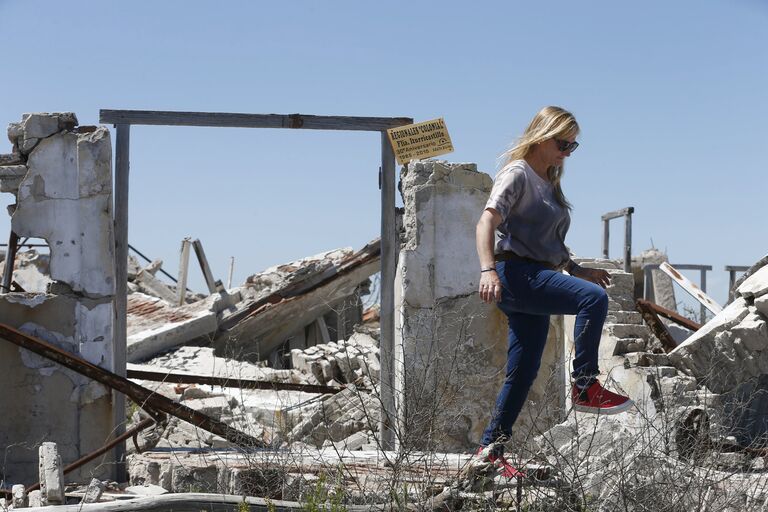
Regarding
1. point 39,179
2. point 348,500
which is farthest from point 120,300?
point 348,500

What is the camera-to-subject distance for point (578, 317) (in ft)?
13.3

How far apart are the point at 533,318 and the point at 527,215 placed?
1.45 ft

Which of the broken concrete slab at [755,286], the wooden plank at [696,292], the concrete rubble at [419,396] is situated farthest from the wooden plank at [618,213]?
the broken concrete slab at [755,286]

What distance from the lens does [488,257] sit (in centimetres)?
407

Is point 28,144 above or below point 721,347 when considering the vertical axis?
above

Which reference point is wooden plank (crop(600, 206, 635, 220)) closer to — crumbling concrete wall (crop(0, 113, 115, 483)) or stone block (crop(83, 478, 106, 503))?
crumbling concrete wall (crop(0, 113, 115, 483))

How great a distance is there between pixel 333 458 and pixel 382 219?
6.01 feet

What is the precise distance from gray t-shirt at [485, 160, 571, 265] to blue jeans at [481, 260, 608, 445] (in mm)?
79

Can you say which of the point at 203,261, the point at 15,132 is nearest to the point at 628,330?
the point at 15,132

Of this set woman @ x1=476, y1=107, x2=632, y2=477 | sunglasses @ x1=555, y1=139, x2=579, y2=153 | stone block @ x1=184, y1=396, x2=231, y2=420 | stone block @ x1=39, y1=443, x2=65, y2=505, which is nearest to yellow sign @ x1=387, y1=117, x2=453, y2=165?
woman @ x1=476, y1=107, x2=632, y2=477

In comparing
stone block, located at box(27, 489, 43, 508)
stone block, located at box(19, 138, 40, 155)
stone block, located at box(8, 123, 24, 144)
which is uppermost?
stone block, located at box(8, 123, 24, 144)

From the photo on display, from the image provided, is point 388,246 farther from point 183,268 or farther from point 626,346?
point 183,268

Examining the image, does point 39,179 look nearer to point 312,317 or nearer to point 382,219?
point 382,219

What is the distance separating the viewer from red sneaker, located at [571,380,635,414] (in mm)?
3971
